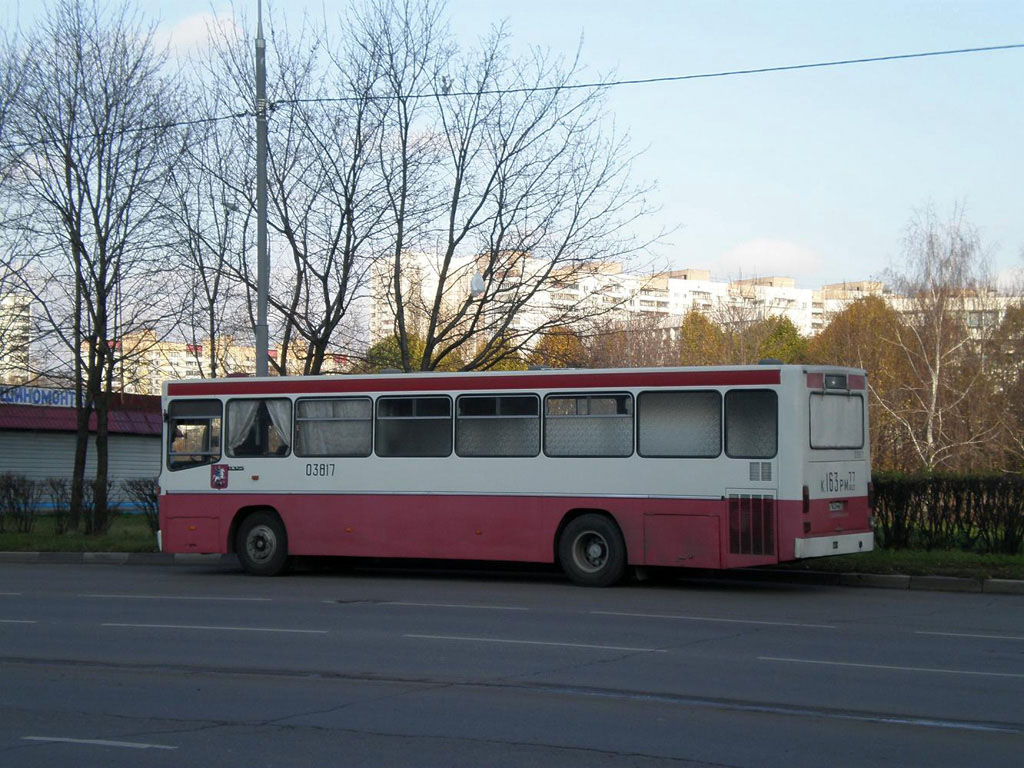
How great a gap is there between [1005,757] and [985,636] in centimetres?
557

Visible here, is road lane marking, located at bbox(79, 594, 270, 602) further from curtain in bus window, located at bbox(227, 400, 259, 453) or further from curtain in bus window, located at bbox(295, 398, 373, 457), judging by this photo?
curtain in bus window, located at bbox(227, 400, 259, 453)

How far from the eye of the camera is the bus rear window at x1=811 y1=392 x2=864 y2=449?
622 inches

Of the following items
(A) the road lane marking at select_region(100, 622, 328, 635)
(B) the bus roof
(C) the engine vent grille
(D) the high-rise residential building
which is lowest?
(A) the road lane marking at select_region(100, 622, 328, 635)

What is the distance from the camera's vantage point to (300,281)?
26.0 metres

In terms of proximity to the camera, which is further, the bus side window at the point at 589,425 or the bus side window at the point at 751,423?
the bus side window at the point at 589,425

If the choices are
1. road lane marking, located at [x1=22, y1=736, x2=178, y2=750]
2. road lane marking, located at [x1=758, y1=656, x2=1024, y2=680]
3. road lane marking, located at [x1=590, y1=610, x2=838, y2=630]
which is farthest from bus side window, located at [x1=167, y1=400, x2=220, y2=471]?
road lane marking, located at [x1=22, y1=736, x2=178, y2=750]

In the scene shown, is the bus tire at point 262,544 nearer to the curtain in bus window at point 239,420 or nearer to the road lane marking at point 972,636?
the curtain in bus window at point 239,420

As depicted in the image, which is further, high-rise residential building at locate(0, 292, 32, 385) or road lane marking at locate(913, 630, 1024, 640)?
high-rise residential building at locate(0, 292, 32, 385)

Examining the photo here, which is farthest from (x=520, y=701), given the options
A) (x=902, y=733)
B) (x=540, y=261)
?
(x=540, y=261)

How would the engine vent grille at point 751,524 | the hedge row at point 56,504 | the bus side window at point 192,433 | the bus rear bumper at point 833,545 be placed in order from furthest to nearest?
the hedge row at point 56,504 → the bus side window at point 192,433 → the engine vent grille at point 751,524 → the bus rear bumper at point 833,545

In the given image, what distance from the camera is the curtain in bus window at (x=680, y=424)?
16078mm

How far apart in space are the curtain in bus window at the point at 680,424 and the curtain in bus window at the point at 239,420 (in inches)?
260

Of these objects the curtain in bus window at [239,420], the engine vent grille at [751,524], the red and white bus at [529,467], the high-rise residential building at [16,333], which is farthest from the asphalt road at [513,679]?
the high-rise residential building at [16,333]

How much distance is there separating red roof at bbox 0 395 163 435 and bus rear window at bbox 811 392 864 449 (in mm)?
29896
